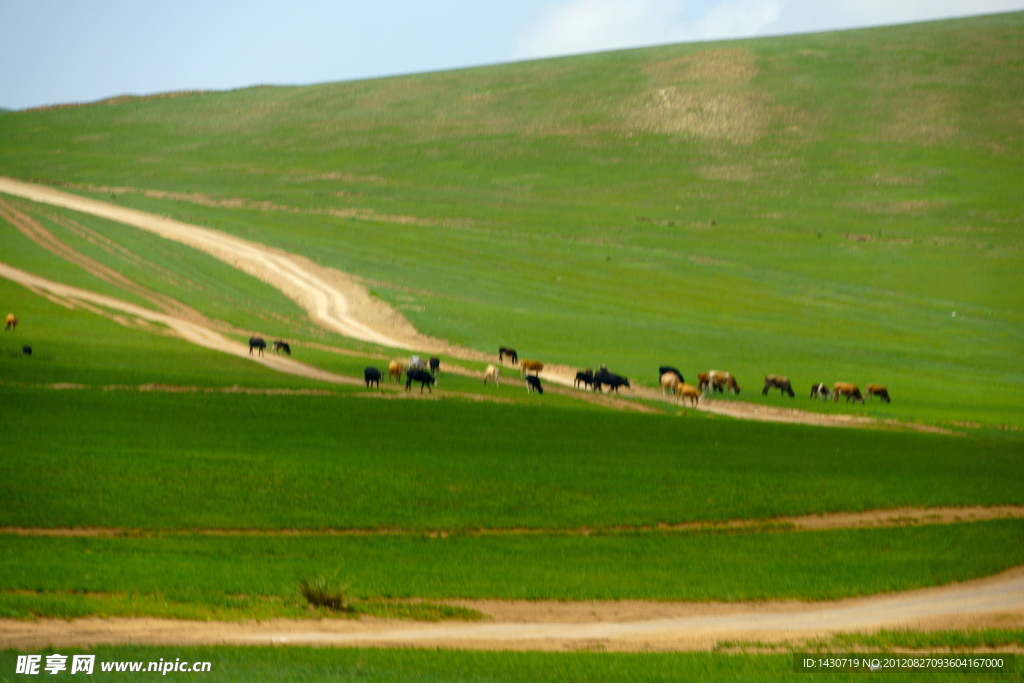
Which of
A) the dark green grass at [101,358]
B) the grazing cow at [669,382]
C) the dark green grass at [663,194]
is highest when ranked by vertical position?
the dark green grass at [663,194]

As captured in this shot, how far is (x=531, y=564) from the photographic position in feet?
70.1

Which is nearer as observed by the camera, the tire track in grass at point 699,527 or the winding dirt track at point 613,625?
the winding dirt track at point 613,625

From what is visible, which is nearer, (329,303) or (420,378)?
(420,378)

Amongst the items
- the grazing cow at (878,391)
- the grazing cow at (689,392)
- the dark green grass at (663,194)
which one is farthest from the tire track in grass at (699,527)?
the grazing cow at (878,391)

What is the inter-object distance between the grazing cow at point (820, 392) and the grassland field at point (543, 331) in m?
2.78

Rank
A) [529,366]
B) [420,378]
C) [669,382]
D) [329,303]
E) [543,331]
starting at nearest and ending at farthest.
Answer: [420,378]
[669,382]
[529,366]
[543,331]
[329,303]

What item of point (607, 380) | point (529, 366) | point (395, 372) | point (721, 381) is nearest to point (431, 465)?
point (395, 372)

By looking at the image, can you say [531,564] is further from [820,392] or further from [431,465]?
[820,392]

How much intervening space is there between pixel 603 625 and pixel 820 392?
95.6 ft

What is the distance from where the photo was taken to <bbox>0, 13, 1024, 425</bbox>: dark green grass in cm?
5691

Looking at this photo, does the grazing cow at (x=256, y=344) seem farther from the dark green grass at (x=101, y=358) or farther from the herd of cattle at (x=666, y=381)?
the dark green grass at (x=101, y=358)

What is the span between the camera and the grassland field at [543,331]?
68.5 feet

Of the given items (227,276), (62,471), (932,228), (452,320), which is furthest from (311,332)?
(932,228)

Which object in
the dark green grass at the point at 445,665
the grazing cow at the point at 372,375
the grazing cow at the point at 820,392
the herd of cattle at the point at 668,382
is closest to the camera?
the dark green grass at the point at 445,665
